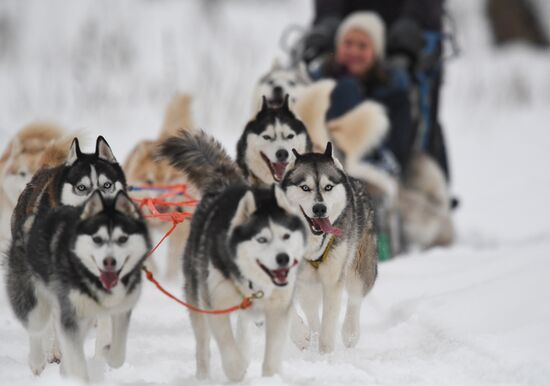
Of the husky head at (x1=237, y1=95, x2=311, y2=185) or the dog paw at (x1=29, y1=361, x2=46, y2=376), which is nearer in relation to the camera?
the dog paw at (x1=29, y1=361, x2=46, y2=376)

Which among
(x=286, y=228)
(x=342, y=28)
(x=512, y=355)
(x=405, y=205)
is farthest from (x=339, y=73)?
(x=286, y=228)

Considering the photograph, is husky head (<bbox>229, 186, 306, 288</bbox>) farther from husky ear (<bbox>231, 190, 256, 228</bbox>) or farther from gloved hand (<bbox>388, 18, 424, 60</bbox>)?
gloved hand (<bbox>388, 18, 424, 60</bbox>)

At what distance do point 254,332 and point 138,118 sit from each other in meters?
6.11

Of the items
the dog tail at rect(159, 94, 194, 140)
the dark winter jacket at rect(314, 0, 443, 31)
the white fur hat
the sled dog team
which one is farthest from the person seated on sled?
the sled dog team

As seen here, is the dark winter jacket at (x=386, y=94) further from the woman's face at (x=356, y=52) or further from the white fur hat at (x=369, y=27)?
the white fur hat at (x=369, y=27)

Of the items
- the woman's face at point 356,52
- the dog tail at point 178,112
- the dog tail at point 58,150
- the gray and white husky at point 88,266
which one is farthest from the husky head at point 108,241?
the woman's face at point 356,52

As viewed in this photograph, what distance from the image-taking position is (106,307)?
102 inches

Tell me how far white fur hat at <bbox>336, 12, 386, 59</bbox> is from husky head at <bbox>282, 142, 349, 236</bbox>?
3.38 metres

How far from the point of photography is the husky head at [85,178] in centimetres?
304

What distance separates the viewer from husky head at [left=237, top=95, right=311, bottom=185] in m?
3.54

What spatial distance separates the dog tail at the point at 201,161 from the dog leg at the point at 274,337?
602 mm

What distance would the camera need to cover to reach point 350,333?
349cm

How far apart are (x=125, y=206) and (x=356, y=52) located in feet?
13.2

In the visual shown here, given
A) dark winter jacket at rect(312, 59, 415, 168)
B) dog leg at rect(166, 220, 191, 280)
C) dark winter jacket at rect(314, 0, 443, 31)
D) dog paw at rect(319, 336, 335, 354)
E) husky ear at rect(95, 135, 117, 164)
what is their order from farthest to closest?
dark winter jacket at rect(314, 0, 443, 31), dark winter jacket at rect(312, 59, 415, 168), dog leg at rect(166, 220, 191, 280), dog paw at rect(319, 336, 335, 354), husky ear at rect(95, 135, 117, 164)
